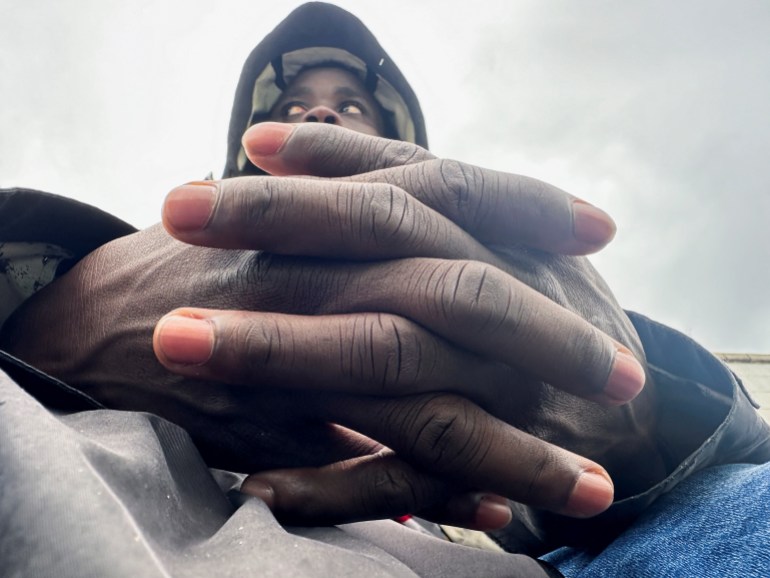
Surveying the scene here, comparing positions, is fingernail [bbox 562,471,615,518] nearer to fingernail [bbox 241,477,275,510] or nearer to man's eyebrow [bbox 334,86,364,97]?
fingernail [bbox 241,477,275,510]

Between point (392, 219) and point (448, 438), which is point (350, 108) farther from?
point (448, 438)

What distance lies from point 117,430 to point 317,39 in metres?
1.49

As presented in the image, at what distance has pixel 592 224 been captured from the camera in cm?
76

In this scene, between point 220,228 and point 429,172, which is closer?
point 220,228

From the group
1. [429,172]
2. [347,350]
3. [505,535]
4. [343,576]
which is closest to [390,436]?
[347,350]

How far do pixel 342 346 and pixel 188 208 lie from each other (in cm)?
20

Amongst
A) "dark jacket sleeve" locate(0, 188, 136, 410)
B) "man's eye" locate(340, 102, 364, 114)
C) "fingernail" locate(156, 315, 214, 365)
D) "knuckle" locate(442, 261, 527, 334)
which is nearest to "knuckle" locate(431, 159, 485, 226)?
"knuckle" locate(442, 261, 527, 334)

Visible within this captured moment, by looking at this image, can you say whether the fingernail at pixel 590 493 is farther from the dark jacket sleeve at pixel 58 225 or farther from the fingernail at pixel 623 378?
the dark jacket sleeve at pixel 58 225

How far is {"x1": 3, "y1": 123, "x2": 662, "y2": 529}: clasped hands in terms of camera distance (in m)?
0.63

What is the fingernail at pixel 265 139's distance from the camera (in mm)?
755

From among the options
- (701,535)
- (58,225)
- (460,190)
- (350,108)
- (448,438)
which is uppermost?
(350,108)

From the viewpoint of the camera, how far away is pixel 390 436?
65 cm

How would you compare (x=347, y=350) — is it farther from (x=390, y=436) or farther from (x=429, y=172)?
(x=429, y=172)

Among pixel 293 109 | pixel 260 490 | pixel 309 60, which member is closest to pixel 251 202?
pixel 260 490
